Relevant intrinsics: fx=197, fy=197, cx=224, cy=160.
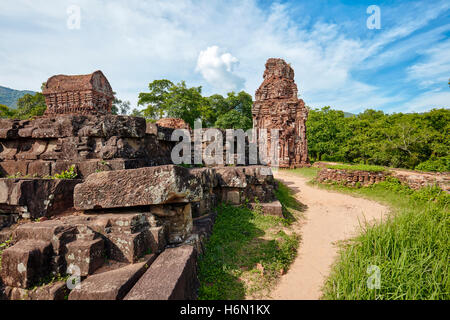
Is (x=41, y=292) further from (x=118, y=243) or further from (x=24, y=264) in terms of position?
(x=118, y=243)

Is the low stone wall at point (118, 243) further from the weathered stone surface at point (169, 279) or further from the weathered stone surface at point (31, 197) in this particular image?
the weathered stone surface at point (31, 197)

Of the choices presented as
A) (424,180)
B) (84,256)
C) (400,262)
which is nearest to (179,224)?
(84,256)

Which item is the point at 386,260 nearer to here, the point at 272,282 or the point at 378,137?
the point at 272,282

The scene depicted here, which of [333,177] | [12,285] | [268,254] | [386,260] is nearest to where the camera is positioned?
[12,285]

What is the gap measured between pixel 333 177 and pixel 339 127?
16.5 meters

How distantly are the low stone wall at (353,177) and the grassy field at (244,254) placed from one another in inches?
242

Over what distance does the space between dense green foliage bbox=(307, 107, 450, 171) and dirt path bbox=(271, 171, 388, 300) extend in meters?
10.1

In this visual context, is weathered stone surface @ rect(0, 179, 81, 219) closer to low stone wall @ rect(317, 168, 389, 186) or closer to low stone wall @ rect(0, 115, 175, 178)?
low stone wall @ rect(0, 115, 175, 178)

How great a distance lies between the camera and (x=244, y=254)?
136 inches

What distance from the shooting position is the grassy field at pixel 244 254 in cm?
267

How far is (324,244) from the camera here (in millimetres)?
4223

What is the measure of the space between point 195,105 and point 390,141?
2275cm

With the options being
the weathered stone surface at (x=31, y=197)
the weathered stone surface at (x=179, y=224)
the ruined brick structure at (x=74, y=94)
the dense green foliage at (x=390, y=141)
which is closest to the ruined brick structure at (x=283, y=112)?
the dense green foliage at (x=390, y=141)

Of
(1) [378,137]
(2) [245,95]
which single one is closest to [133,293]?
Answer: (1) [378,137]
